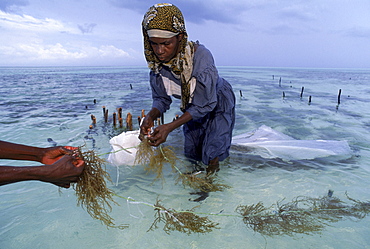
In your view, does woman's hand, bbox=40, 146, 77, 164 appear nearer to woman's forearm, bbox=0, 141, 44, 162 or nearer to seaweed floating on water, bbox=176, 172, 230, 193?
woman's forearm, bbox=0, 141, 44, 162

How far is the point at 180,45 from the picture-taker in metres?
2.40

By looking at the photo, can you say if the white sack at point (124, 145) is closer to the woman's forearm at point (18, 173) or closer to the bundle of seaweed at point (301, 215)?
the bundle of seaweed at point (301, 215)

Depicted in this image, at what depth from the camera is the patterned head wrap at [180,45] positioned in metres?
2.16

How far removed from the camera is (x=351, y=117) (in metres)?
10.2

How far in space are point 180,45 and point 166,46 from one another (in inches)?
7.0

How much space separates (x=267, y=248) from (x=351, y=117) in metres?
10.4

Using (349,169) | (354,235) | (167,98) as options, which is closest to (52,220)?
(167,98)

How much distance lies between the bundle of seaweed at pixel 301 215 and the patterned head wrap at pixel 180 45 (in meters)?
1.68

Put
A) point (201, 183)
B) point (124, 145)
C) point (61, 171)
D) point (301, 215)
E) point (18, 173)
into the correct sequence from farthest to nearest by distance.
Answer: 1. point (124, 145)
2. point (201, 183)
3. point (301, 215)
4. point (61, 171)
5. point (18, 173)

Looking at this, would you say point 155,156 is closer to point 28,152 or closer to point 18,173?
point 28,152

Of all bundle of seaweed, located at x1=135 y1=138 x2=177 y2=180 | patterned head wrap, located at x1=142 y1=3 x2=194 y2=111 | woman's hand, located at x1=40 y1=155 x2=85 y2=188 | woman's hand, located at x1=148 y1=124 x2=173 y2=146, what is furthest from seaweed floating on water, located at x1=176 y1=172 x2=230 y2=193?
woman's hand, located at x1=40 y1=155 x2=85 y2=188

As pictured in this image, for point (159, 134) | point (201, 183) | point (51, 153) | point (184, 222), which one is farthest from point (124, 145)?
point (51, 153)

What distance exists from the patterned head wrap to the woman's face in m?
0.06

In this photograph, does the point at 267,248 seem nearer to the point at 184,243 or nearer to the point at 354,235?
the point at 184,243
